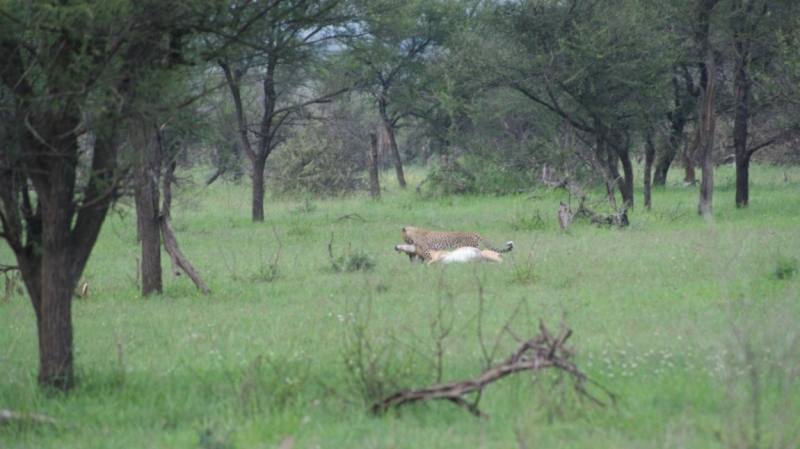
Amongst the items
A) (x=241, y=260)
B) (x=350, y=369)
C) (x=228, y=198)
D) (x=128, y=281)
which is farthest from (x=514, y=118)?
(x=350, y=369)

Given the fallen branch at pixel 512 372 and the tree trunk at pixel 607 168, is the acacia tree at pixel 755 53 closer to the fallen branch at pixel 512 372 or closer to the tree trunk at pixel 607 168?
the tree trunk at pixel 607 168

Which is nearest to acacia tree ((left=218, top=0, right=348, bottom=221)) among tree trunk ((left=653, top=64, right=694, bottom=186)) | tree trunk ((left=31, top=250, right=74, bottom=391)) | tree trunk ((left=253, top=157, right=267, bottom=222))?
tree trunk ((left=253, top=157, right=267, bottom=222))

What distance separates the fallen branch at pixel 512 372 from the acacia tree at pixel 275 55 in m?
2.90

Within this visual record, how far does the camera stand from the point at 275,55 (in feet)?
29.0

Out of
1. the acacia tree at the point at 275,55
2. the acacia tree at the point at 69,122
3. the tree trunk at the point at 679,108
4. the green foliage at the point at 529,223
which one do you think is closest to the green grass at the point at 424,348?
the acacia tree at the point at 69,122

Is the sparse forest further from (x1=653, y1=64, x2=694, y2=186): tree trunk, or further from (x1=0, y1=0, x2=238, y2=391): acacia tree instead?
(x1=653, y1=64, x2=694, y2=186): tree trunk

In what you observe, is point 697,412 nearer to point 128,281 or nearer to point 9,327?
point 9,327

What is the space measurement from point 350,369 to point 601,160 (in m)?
17.8

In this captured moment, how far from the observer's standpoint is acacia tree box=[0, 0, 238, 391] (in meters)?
6.45

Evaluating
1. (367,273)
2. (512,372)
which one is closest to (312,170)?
(367,273)

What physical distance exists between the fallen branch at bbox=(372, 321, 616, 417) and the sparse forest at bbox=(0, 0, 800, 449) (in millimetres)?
23

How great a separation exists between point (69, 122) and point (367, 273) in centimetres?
606

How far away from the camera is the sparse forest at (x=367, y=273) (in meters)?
5.85

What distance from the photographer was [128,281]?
13.2m
